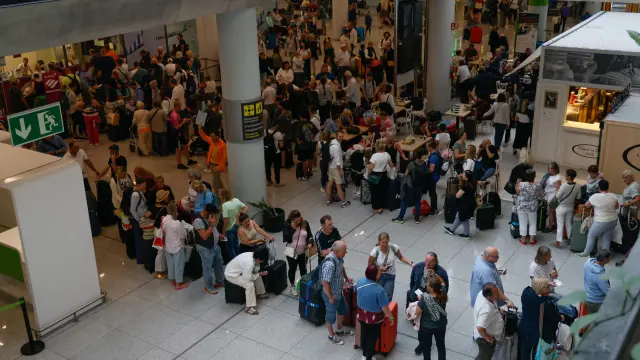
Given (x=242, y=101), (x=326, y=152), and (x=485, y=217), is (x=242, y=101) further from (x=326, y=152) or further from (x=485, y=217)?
(x=485, y=217)

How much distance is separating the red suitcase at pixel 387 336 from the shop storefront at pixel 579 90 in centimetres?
635

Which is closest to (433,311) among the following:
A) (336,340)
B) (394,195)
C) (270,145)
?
(336,340)

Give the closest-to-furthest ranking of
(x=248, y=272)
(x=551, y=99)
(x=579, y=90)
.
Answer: (x=248, y=272), (x=551, y=99), (x=579, y=90)

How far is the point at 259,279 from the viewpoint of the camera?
8.67 m

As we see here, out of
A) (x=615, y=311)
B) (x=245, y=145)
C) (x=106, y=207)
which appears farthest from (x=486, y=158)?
(x=615, y=311)

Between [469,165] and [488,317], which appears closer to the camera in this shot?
[488,317]

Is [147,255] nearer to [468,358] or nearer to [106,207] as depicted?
[106,207]

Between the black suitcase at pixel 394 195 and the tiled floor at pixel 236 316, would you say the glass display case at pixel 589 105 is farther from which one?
the black suitcase at pixel 394 195

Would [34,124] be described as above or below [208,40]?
above

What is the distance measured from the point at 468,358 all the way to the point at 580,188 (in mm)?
3733

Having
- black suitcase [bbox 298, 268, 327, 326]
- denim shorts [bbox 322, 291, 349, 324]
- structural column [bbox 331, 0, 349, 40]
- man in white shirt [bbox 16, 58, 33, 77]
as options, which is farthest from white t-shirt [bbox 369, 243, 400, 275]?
structural column [bbox 331, 0, 349, 40]

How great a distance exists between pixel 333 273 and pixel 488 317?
1749mm

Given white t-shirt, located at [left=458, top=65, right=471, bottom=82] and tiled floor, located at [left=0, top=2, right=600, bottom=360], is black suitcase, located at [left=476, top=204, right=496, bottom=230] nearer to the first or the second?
tiled floor, located at [left=0, top=2, right=600, bottom=360]

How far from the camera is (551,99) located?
12.8 meters
